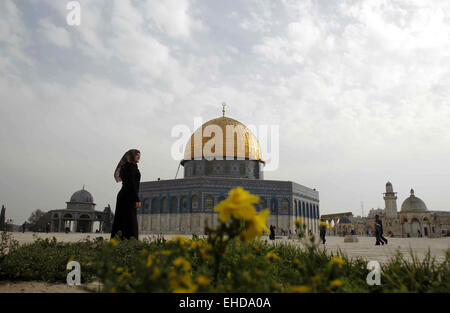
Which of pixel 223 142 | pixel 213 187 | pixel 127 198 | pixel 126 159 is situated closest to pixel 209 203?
pixel 213 187

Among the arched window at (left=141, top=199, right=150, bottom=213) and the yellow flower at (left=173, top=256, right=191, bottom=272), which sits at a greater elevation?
the arched window at (left=141, top=199, right=150, bottom=213)

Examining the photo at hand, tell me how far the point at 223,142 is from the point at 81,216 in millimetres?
23532

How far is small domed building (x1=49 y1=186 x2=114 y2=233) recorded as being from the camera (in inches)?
1615

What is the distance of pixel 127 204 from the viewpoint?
728 cm

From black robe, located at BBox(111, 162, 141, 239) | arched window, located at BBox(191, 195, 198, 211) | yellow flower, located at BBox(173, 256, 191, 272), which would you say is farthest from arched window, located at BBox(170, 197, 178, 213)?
yellow flower, located at BBox(173, 256, 191, 272)

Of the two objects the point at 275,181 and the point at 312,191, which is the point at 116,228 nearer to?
the point at 275,181

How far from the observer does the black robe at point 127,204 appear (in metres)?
7.23

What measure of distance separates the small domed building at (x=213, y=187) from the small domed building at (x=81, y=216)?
10.9 metres

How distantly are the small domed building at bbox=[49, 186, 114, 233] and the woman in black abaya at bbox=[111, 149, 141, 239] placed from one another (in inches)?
1467

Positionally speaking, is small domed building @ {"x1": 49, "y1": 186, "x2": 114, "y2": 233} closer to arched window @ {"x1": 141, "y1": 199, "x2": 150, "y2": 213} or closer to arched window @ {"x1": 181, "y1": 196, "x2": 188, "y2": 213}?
arched window @ {"x1": 141, "y1": 199, "x2": 150, "y2": 213}

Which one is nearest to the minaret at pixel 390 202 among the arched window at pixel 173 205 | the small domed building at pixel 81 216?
the arched window at pixel 173 205

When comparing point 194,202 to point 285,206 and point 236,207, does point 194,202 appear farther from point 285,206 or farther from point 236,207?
point 236,207
